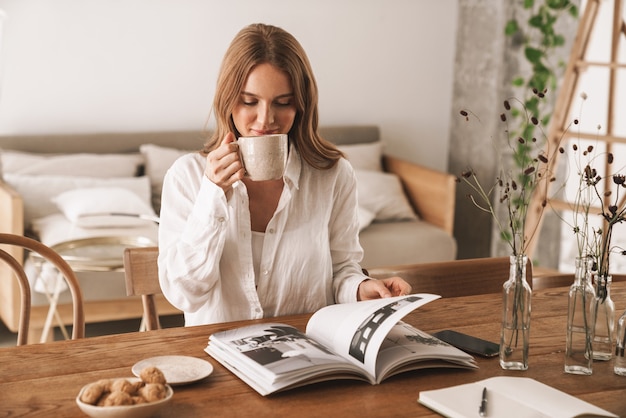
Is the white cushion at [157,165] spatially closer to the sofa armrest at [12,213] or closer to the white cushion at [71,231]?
the white cushion at [71,231]

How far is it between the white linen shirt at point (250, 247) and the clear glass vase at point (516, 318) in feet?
1.52

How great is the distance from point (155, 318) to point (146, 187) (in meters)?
2.14

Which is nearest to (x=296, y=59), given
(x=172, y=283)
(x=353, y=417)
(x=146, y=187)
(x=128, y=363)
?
(x=172, y=283)

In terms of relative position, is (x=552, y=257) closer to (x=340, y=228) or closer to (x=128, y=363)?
(x=340, y=228)

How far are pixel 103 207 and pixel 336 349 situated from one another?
239cm

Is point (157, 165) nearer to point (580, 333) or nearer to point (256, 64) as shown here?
A: point (256, 64)

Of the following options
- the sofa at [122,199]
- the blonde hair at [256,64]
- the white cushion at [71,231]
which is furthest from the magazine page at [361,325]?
the white cushion at [71,231]

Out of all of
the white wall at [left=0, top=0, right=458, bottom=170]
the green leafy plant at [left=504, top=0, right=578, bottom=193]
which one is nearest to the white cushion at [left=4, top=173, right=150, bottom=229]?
the white wall at [left=0, top=0, right=458, bottom=170]

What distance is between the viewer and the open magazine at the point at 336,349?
1.28 m

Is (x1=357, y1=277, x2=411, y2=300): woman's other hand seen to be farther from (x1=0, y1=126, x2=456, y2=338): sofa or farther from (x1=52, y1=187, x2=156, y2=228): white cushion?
(x1=52, y1=187, x2=156, y2=228): white cushion

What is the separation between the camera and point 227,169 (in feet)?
5.21

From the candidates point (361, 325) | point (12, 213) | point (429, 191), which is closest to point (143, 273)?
point (361, 325)

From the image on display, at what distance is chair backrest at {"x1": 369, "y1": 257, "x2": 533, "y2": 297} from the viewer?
1.91m

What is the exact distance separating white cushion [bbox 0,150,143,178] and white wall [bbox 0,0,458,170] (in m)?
0.27
